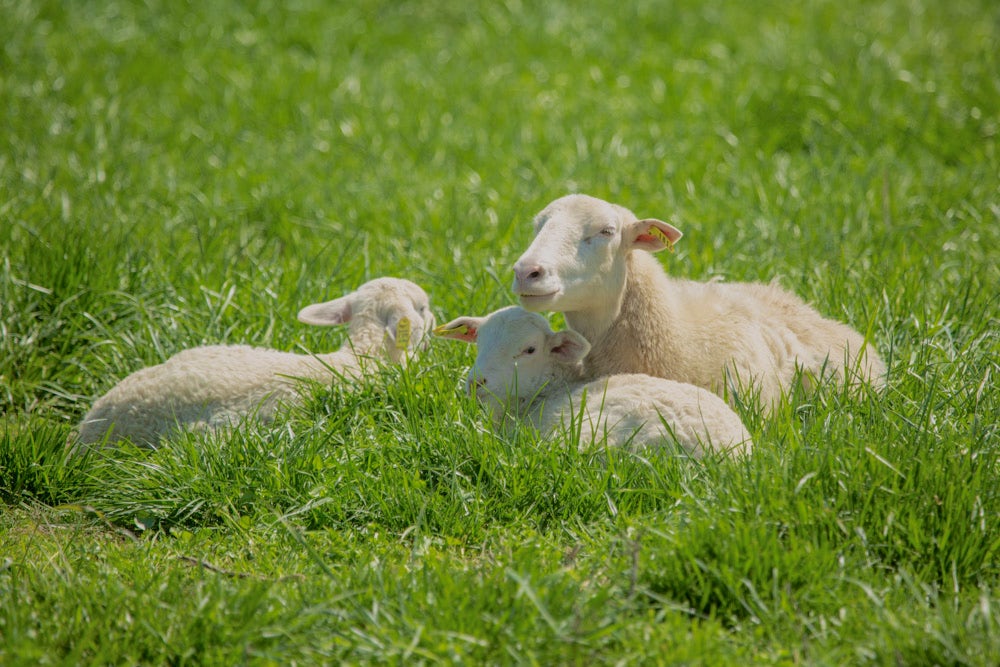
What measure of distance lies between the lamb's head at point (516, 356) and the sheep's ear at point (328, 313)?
754 mm

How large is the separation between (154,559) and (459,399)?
1.25m

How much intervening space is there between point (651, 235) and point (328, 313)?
4.68 ft

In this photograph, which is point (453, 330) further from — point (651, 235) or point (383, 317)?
point (651, 235)

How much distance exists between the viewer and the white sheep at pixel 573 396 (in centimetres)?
378

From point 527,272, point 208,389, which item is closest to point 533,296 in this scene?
point 527,272

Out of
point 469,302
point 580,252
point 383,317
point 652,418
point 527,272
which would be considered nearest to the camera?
point 652,418

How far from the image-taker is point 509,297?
520 centimetres

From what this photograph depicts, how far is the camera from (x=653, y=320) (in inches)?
173

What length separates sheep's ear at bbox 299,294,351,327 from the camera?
4695 mm

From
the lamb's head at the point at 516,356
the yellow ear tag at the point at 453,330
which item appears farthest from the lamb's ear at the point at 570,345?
the yellow ear tag at the point at 453,330

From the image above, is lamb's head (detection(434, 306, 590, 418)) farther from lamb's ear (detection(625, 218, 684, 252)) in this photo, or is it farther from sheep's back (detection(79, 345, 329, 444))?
sheep's back (detection(79, 345, 329, 444))

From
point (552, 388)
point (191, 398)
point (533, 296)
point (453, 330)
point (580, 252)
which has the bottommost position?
point (191, 398)

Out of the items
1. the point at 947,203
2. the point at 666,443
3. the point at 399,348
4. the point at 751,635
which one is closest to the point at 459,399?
the point at 399,348

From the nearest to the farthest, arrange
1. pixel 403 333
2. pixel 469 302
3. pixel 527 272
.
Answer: pixel 527 272 < pixel 403 333 < pixel 469 302
